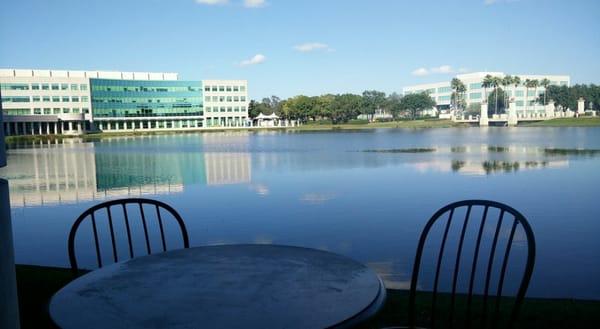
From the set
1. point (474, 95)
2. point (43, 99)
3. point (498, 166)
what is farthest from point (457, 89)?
point (498, 166)

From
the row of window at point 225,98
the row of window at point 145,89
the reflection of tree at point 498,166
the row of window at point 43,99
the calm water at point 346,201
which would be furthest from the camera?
the row of window at point 225,98

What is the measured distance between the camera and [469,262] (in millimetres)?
7242

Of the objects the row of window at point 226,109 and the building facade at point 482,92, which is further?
the building facade at point 482,92

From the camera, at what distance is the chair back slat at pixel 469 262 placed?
2.64m

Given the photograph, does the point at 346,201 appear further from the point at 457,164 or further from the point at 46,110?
the point at 46,110

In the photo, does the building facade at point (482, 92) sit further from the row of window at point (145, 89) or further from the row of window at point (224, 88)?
the row of window at point (145, 89)

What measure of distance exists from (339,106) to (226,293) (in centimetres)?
10527

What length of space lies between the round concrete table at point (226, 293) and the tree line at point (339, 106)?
103868 mm

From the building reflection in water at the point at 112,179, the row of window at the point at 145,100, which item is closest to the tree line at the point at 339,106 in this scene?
the row of window at the point at 145,100

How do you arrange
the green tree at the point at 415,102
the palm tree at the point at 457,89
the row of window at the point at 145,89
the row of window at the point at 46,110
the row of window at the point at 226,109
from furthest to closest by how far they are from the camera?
the green tree at the point at 415,102
the palm tree at the point at 457,89
the row of window at the point at 226,109
the row of window at the point at 145,89
the row of window at the point at 46,110

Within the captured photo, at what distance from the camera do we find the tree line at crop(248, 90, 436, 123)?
10619 centimetres

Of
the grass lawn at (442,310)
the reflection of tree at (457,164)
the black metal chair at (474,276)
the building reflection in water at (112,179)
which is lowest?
the reflection of tree at (457,164)

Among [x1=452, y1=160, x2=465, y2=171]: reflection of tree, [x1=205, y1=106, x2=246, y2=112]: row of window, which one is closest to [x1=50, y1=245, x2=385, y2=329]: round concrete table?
[x1=452, y1=160, x2=465, y2=171]: reflection of tree

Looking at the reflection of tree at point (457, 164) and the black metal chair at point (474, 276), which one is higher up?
the black metal chair at point (474, 276)
